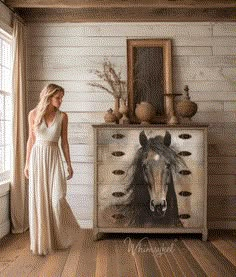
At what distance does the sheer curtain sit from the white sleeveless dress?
90 cm

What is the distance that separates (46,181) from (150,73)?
2.20m

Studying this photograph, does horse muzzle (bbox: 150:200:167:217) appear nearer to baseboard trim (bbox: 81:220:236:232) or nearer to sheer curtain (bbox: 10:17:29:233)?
baseboard trim (bbox: 81:220:236:232)

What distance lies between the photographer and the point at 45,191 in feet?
14.5

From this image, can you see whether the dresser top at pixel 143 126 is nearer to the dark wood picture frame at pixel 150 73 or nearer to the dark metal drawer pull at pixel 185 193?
the dark wood picture frame at pixel 150 73

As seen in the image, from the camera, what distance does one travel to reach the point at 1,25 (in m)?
4.94

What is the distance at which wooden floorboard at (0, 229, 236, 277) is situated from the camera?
12.6ft

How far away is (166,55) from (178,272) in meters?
3.02

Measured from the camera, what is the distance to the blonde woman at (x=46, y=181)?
441 centimetres

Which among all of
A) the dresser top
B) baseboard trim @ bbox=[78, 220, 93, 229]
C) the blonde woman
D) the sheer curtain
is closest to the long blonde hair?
the blonde woman

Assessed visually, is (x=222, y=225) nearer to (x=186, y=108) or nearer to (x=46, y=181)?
(x=186, y=108)

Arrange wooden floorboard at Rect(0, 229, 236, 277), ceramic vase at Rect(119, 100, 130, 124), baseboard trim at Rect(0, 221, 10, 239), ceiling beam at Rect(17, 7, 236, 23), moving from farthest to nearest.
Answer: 1. ceiling beam at Rect(17, 7, 236, 23)
2. ceramic vase at Rect(119, 100, 130, 124)
3. baseboard trim at Rect(0, 221, 10, 239)
4. wooden floorboard at Rect(0, 229, 236, 277)

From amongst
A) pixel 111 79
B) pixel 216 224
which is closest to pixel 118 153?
pixel 111 79

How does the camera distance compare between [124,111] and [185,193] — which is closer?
[185,193]

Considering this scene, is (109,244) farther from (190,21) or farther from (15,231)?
(190,21)
